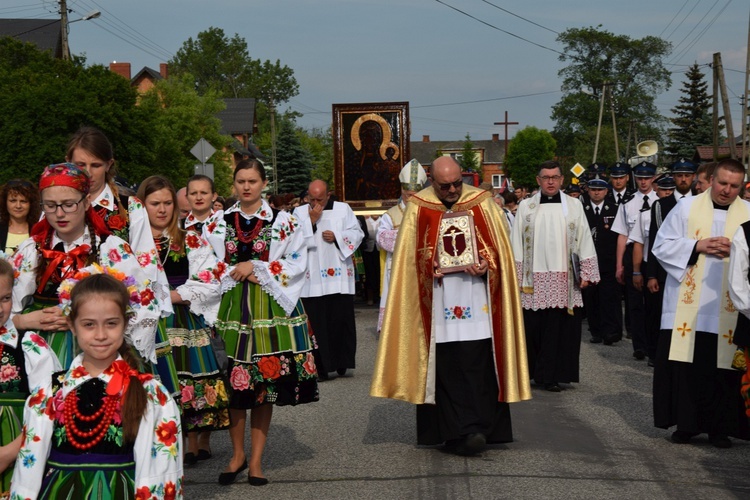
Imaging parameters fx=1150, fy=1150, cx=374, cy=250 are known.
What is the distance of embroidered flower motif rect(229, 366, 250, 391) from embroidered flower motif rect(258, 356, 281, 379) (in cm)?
10

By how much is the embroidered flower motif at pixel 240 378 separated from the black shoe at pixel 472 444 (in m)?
1.64

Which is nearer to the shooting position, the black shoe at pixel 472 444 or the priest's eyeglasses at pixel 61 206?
the priest's eyeglasses at pixel 61 206

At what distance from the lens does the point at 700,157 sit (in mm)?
63125

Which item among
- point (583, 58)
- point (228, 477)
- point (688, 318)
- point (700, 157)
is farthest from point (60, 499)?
point (583, 58)

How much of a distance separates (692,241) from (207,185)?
11.9 ft

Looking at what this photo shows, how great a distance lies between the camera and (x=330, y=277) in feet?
42.9

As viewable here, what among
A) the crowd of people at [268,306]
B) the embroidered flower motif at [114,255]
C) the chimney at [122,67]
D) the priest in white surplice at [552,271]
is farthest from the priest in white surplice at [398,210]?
the chimney at [122,67]

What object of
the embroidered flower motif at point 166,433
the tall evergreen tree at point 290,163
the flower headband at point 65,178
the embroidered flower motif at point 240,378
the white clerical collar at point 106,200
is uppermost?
→ the tall evergreen tree at point 290,163

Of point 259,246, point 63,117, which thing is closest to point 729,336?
point 259,246

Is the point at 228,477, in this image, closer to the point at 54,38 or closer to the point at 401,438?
the point at 401,438

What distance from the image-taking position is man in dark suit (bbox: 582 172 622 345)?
15.0 metres

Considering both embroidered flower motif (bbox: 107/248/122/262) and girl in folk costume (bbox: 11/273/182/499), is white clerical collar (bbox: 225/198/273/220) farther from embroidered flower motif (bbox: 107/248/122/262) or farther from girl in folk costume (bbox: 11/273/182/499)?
girl in folk costume (bbox: 11/273/182/499)

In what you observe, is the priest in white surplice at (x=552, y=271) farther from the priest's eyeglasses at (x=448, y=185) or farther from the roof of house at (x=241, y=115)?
the roof of house at (x=241, y=115)

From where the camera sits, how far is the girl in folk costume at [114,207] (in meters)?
5.68
